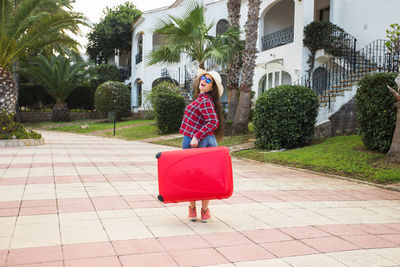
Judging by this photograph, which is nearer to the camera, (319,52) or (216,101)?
(216,101)

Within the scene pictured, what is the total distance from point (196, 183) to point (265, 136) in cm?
Answer: 727

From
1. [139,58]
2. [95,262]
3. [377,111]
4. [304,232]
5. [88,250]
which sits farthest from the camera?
[139,58]

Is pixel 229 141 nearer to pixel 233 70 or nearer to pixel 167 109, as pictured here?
pixel 233 70

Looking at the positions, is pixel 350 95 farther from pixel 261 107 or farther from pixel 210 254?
pixel 210 254

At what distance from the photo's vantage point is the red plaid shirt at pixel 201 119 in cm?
407

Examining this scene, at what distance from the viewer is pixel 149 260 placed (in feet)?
10.1

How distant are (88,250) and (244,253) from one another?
53.0 inches

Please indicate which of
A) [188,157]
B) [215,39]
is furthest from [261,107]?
[188,157]

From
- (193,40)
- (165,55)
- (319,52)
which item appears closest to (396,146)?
(193,40)

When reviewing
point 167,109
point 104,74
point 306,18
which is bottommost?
point 167,109

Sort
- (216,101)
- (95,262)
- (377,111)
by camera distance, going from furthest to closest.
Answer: (377,111) → (216,101) → (95,262)

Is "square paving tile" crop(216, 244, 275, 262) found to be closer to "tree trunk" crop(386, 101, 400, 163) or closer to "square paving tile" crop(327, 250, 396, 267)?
"square paving tile" crop(327, 250, 396, 267)

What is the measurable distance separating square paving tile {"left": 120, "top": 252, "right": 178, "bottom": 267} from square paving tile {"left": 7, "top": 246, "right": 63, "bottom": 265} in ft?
1.78

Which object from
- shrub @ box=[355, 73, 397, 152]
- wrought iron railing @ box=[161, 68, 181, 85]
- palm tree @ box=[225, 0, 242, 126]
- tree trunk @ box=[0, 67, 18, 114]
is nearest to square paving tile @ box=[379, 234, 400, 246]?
shrub @ box=[355, 73, 397, 152]
